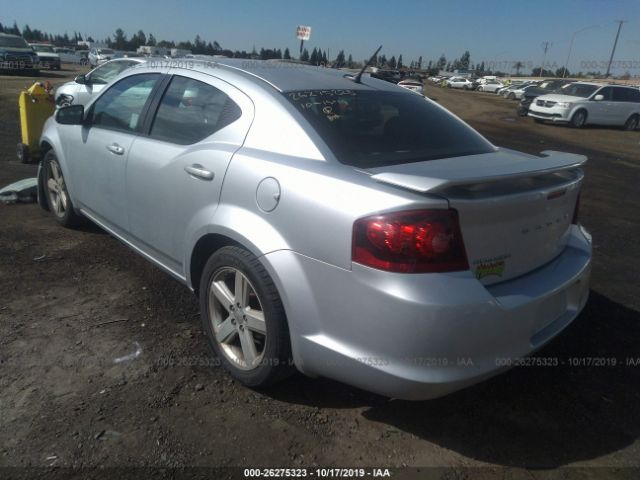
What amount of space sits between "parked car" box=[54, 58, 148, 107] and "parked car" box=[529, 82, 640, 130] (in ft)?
52.0

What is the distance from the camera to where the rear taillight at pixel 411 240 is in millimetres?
2021

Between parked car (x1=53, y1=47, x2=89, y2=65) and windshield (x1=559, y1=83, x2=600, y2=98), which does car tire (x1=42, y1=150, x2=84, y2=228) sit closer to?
windshield (x1=559, y1=83, x2=600, y2=98)

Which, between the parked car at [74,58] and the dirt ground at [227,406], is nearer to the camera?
the dirt ground at [227,406]

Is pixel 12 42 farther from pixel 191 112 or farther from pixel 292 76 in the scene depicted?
pixel 292 76

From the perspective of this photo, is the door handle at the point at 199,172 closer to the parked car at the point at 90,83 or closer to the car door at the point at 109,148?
the car door at the point at 109,148

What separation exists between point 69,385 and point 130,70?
Result: 7.72ft

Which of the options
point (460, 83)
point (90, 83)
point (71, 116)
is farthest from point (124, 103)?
point (460, 83)

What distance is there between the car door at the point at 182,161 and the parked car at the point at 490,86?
193ft

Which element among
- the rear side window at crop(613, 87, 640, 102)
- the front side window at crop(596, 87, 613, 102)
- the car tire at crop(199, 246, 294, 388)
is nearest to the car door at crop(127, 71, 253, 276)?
the car tire at crop(199, 246, 294, 388)

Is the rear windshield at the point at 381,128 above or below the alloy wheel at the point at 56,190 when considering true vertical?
above

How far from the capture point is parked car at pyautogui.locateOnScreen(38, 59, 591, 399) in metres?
2.04

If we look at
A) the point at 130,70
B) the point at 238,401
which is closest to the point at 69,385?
the point at 238,401

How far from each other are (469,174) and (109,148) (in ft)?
8.61

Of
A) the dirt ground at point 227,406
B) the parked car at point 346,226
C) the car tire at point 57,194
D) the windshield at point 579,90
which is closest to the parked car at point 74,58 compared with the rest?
the windshield at point 579,90
